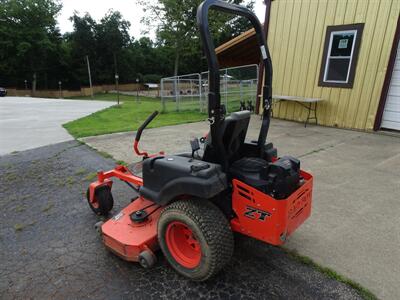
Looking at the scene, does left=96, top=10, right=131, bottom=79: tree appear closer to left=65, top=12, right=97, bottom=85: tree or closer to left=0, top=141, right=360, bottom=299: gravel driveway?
left=65, top=12, right=97, bottom=85: tree

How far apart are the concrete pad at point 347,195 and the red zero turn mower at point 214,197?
22.6 inches

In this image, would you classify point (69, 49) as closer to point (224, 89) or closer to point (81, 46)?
point (81, 46)

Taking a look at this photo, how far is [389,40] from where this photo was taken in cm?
678

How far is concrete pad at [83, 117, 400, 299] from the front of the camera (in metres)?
2.44

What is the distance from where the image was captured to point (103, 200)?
3.24 meters

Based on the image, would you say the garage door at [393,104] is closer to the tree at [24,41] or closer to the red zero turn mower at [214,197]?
the red zero turn mower at [214,197]

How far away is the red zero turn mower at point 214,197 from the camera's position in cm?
200

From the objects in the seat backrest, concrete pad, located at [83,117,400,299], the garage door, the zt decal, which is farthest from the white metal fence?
the zt decal

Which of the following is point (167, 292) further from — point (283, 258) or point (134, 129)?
point (134, 129)

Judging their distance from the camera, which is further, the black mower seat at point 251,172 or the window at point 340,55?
the window at point 340,55

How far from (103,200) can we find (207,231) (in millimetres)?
1645

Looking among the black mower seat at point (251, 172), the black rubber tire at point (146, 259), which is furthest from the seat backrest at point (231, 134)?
the black rubber tire at point (146, 259)

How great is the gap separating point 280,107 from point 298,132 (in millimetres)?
2072

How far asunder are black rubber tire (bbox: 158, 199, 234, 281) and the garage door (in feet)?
22.6
